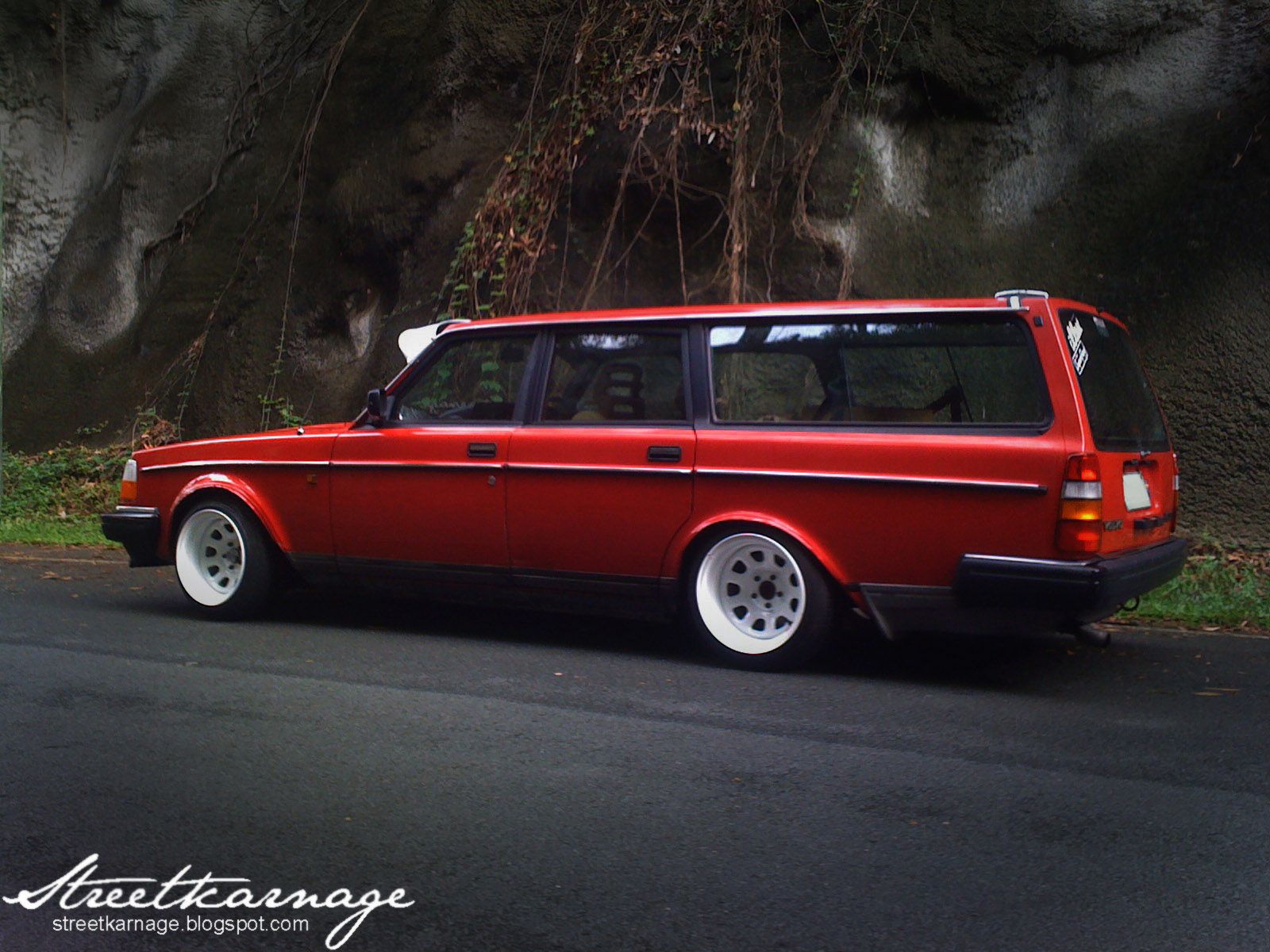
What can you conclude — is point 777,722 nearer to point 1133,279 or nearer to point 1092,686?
point 1092,686

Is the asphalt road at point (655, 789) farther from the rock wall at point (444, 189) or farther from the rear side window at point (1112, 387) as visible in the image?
the rock wall at point (444, 189)

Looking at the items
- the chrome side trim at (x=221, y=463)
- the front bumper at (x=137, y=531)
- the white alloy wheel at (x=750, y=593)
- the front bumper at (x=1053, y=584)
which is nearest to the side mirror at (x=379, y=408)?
the chrome side trim at (x=221, y=463)

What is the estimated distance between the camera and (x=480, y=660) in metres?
6.27

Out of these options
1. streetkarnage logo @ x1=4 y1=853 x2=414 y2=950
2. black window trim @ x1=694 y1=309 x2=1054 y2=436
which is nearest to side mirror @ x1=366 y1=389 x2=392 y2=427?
black window trim @ x1=694 y1=309 x2=1054 y2=436

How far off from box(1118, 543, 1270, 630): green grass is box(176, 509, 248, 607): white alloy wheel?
5148 mm

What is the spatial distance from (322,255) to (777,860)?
11.3 metres

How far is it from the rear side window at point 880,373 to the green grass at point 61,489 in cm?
844

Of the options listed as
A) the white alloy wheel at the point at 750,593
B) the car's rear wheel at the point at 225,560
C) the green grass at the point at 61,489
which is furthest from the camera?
the green grass at the point at 61,489

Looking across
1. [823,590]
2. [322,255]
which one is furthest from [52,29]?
[823,590]

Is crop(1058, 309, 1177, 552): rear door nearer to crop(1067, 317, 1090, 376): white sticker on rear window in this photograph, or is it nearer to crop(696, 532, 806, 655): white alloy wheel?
crop(1067, 317, 1090, 376): white sticker on rear window

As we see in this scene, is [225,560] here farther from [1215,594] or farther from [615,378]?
[1215,594]

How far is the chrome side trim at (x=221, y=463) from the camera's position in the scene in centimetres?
718

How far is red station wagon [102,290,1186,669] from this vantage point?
5.54m

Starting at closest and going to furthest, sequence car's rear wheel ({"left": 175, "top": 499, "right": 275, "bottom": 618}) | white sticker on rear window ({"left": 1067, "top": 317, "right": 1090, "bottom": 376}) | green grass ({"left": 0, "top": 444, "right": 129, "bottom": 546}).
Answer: white sticker on rear window ({"left": 1067, "top": 317, "right": 1090, "bottom": 376})
car's rear wheel ({"left": 175, "top": 499, "right": 275, "bottom": 618})
green grass ({"left": 0, "top": 444, "right": 129, "bottom": 546})
